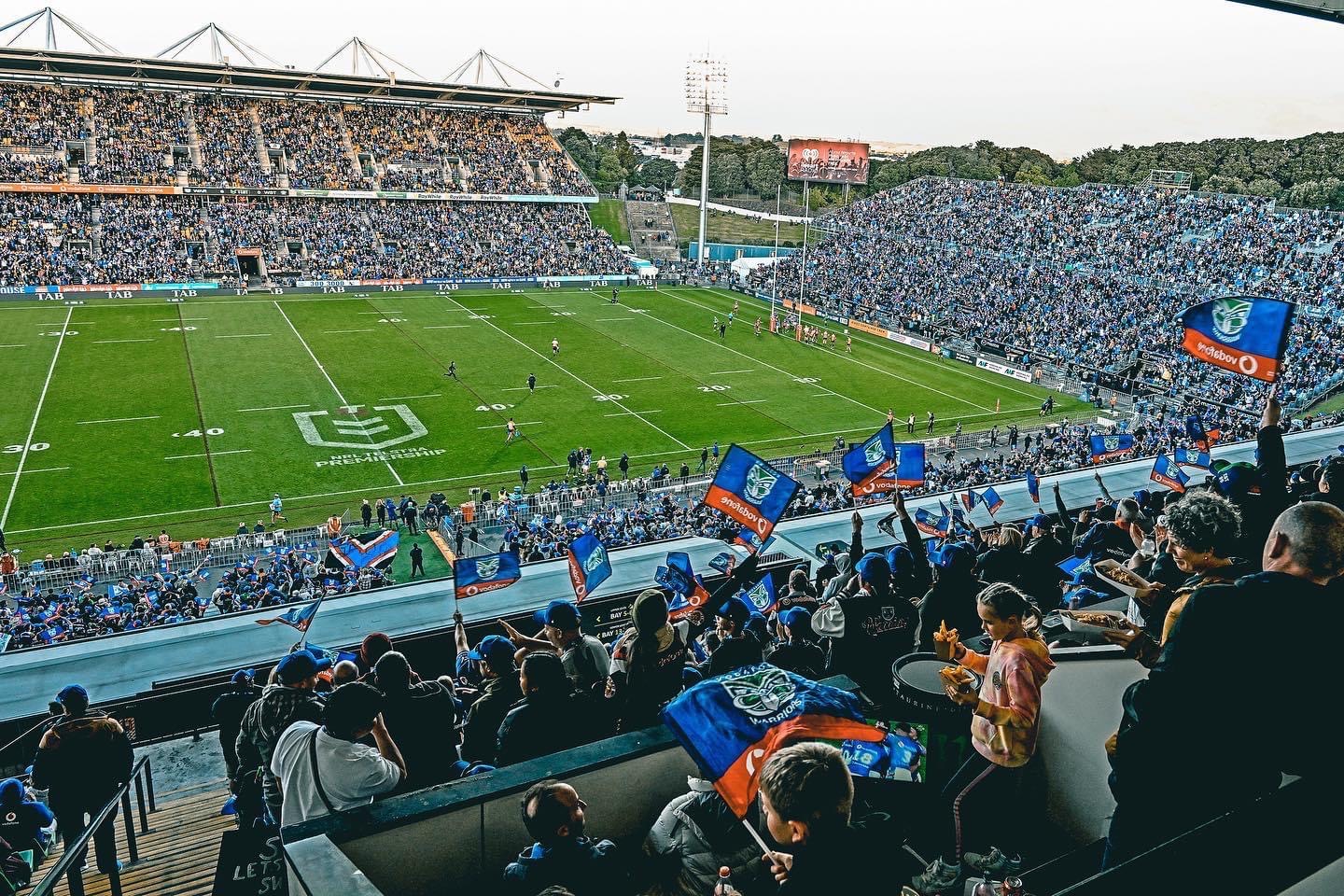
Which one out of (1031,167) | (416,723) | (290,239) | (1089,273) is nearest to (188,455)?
(416,723)

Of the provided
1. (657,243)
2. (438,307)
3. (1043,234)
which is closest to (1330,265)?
(1043,234)

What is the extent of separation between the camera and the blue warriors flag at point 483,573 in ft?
37.1

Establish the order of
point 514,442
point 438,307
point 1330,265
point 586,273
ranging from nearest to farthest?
1. point 514,442
2. point 1330,265
3. point 438,307
4. point 586,273

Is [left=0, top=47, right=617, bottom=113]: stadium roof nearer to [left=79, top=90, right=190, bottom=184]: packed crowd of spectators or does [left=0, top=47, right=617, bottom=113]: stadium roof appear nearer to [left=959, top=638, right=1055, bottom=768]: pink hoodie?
[left=79, top=90, right=190, bottom=184]: packed crowd of spectators

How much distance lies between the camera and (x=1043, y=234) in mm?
63562

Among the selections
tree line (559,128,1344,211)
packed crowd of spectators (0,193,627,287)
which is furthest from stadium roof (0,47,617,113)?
tree line (559,128,1344,211)

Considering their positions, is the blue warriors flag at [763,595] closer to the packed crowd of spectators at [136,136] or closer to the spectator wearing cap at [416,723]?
the spectator wearing cap at [416,723]

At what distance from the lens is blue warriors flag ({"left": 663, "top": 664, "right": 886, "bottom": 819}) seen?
330cm

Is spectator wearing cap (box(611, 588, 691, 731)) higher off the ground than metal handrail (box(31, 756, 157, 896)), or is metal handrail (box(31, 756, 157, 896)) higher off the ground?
spectator wearing cap (box(611, 588, 691, 731))

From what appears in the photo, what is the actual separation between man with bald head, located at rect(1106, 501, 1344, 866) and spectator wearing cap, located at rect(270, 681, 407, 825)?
3.13 m

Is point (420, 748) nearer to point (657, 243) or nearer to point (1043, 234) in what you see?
point (1043, 234)

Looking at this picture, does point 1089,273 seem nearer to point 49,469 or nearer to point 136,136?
point 49,469

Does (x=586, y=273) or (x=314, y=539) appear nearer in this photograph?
(x=314, y=539)

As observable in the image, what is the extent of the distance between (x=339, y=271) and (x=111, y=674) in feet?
184
